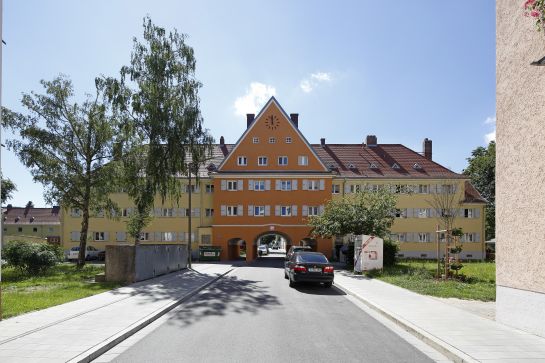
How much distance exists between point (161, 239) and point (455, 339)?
46.2 m

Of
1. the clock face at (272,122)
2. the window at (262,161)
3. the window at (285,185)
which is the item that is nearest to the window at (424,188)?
the window at (285,185)

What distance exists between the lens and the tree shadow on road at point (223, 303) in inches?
479

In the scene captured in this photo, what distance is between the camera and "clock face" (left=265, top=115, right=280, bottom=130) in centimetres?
5056

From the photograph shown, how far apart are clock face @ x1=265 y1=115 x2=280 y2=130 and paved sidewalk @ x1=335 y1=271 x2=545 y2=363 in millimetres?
36446

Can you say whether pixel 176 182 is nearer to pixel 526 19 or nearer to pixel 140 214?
pixel 140 214

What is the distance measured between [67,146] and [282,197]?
2252 centimetres

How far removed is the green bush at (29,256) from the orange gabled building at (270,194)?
24.0 metres

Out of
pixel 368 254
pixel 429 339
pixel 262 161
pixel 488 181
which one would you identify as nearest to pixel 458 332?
pixel 429 339

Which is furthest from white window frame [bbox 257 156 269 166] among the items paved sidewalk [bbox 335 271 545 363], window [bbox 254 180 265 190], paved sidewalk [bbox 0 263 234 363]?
paved sidewalk [bbox 335 271 545 363]

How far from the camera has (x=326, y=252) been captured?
48.4 meters

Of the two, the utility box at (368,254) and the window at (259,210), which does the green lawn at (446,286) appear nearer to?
the utility box at (368,254)

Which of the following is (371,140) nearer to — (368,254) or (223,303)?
(368,254)

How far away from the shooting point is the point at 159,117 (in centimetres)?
2881

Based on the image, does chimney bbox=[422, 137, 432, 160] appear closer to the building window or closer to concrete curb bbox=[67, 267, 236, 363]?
the building window
